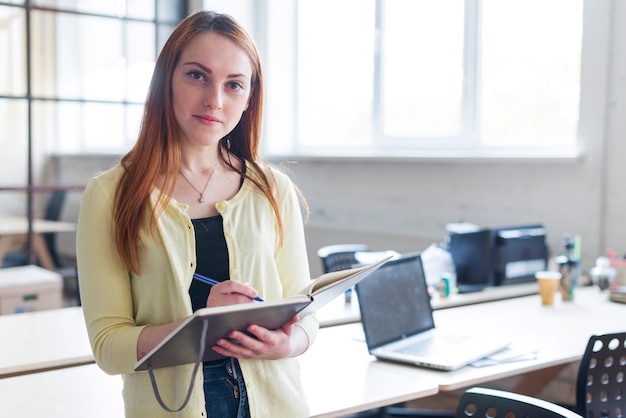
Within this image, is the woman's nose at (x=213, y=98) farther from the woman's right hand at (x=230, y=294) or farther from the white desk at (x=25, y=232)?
the white desk at (x=25, y=232)

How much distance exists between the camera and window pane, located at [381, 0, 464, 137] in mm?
4625

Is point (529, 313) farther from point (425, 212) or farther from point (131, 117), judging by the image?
point (131, 117)

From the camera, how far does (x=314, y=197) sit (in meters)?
5.36

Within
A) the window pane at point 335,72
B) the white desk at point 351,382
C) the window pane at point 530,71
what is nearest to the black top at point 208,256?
the white desk at point 351,382

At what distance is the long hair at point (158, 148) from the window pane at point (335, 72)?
363 centimetres

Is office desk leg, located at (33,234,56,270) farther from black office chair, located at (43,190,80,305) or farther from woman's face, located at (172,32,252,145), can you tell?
woman's face, located at (172,32,252,145)

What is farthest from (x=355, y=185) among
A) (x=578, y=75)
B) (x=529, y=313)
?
(x=529, y=313)

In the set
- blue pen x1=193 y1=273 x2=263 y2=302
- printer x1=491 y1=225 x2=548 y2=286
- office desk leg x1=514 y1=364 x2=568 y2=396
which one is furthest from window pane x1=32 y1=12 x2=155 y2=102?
blue pen x1=193 y1=273 x2=263 y2=302

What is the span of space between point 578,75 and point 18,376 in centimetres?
301

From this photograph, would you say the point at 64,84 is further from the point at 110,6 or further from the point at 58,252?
the point at 58,252

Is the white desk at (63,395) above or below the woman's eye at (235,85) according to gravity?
below

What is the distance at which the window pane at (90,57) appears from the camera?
4.49 meters

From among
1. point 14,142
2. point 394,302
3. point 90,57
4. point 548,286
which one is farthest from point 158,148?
point 90,57

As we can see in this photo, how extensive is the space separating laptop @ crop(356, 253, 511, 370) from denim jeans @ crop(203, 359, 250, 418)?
87 cm
